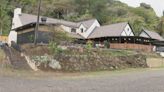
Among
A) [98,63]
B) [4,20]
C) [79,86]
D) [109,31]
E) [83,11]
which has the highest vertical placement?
[83,11]

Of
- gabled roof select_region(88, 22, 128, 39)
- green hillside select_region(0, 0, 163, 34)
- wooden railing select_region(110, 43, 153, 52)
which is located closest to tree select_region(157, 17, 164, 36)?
green hillside select_region(0, 0, 163, 34)

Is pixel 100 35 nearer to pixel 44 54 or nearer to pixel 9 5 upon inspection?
pixel 44 54

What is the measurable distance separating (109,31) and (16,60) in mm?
25982

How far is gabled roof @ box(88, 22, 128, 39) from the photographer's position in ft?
175

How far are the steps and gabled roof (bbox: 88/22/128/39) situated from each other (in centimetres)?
2101

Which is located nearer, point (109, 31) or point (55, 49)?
point (55, 49)

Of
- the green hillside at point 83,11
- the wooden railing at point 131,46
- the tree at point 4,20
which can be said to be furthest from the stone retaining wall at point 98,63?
the green hillside at point 83,11

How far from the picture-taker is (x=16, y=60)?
32375 mm

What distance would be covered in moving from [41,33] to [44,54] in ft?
26.8

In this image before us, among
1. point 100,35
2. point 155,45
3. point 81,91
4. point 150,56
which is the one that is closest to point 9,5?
point 100,35

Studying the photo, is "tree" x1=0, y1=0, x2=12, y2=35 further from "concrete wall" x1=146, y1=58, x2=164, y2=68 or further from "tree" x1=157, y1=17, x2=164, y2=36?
"tree" x1=157, y1=17, x2=164, y2=36

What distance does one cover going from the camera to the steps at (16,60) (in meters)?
30.6

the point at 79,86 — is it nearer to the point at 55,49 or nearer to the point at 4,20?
the point at 55,49

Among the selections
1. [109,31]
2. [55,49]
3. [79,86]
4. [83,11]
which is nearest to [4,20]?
[109,31]
